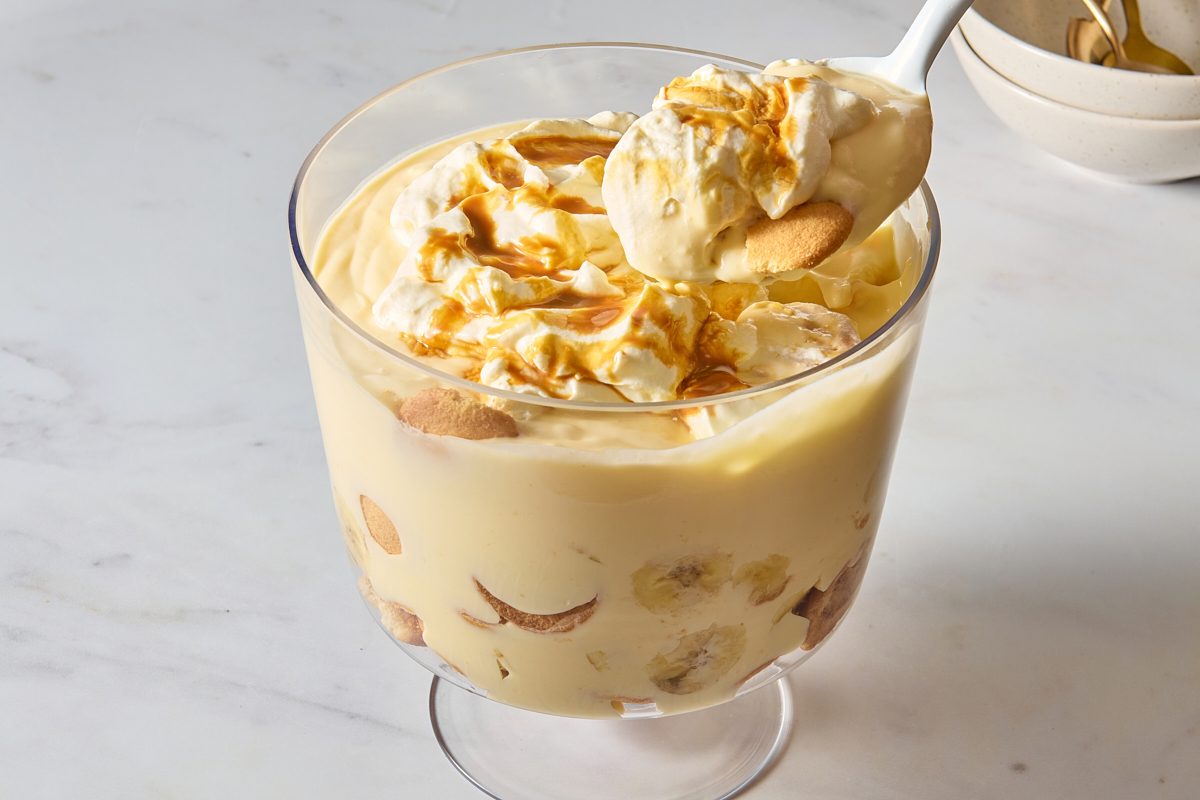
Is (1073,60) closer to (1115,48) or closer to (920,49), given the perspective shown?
(1115,48)

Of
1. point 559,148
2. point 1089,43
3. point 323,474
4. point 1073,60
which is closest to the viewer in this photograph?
point 559,148

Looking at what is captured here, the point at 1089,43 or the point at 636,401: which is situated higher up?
the point at 636,401

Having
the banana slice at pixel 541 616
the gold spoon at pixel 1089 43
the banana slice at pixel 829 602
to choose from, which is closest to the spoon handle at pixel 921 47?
the banana slice at pixel 829 602

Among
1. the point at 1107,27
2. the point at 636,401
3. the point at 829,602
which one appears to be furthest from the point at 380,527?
the point at 1107,27

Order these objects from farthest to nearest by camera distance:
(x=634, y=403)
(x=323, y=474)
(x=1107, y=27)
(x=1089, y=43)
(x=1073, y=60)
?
(x=1089, y=43) < (x=1107, y=27) < (x=1073, y=60) < (x=323, y=474) < (x=634, y=403)

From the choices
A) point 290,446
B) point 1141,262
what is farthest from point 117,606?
point 1141,262

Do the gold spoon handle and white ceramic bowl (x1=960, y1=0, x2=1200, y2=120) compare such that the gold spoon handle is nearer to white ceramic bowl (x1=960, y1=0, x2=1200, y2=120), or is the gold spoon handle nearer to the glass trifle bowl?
white ceramic bowl (x1=960, y1=0, x2=1200, y2=120)

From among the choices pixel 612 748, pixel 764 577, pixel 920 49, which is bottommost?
pixel 612 748

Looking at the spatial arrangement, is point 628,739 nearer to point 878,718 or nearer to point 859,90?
point 878,718
